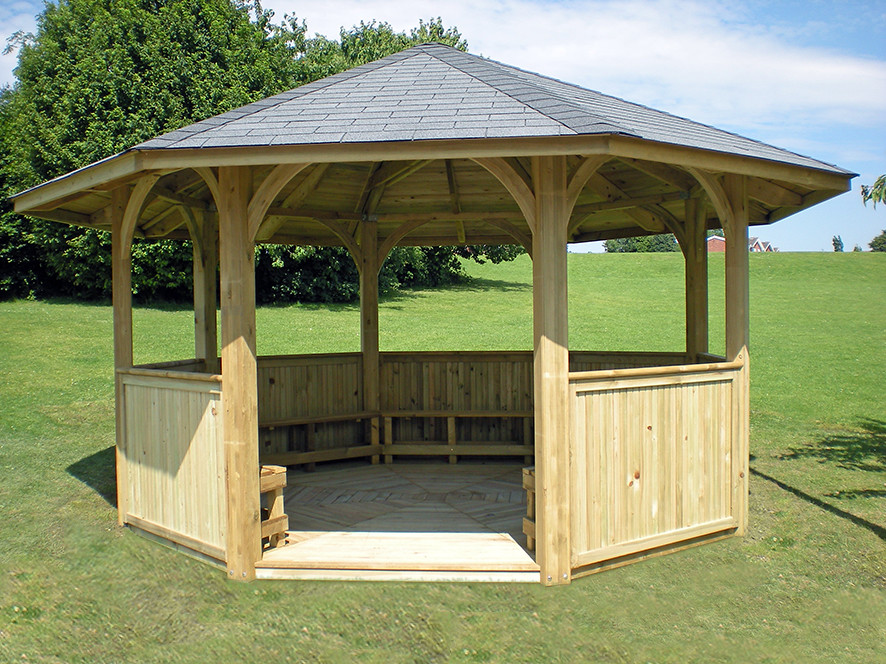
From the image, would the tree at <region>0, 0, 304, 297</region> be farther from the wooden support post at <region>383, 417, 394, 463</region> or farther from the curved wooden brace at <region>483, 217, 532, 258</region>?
the curved wooden brace at <region>483, 217, 532, 258</region>

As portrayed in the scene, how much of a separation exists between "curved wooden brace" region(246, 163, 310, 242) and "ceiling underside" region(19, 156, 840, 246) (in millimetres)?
1725

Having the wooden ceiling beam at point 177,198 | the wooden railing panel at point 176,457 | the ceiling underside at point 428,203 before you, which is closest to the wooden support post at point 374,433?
the ceiling underside at point 428,203

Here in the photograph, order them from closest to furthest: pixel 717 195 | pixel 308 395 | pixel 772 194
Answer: pixel 717 195 → pixel 772 194 → pixel 308 395

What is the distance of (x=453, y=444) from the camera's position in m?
8.88

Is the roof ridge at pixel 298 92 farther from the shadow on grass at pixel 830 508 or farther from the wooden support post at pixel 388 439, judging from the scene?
the shadow on grass at pixel 830 508

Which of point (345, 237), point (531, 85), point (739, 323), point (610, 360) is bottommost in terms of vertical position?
point (610, 360)

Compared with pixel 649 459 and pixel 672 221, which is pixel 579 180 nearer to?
pixel 649 459

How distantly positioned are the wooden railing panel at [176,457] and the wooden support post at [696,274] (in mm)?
5078

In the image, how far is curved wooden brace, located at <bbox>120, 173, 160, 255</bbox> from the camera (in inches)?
223

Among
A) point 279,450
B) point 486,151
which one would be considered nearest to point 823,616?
point 486,151

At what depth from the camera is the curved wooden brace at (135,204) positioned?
5.66 m

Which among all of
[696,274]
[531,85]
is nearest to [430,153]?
[531,85]

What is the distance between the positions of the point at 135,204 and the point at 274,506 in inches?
106

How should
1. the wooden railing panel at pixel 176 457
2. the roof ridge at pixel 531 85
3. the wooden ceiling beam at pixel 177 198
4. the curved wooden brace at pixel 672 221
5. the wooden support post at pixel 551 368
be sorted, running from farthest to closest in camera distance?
1. the curved wooden brace at pixel 672 221
2. the wooden ceiling beam at pixel 177 198
3. the wooden railing panel at pixel 176 457
4. the wooden support post at pixel 551 368
5. the roof ridge at pixel 531 85
